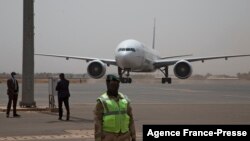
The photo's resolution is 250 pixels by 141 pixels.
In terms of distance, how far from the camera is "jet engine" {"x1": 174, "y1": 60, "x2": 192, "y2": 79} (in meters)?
45.4

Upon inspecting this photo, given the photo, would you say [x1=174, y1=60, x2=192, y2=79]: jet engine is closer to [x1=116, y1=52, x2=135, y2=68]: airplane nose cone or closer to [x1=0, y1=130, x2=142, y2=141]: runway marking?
[x1=116, y1=52, x2=135, y2=68]: airplane nose cone

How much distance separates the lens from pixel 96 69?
151 feet

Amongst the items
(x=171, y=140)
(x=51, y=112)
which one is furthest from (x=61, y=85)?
(x=171, y=140)

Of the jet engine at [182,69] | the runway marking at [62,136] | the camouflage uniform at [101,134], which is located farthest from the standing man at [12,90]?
the jet engine at [182,69]

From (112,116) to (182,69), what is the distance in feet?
132

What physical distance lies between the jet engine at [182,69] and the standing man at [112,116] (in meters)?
39.3

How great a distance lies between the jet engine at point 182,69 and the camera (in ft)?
149

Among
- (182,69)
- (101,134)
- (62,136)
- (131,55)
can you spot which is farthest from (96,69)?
(101,134)

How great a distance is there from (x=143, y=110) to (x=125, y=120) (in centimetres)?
1271

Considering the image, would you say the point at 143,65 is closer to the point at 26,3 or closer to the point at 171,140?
the point at 26,3

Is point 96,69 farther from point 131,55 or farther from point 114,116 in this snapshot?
point 114,116

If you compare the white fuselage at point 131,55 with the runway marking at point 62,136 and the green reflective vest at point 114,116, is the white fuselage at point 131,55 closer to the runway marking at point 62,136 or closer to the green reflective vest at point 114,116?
the runway marking at point 62,136

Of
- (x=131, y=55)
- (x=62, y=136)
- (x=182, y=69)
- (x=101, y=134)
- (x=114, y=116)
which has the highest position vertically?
(x=131, y=55)

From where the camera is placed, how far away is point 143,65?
4816 centimetres
